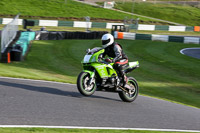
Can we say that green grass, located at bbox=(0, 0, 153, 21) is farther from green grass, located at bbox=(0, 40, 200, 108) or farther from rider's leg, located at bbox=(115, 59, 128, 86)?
rider's leg, located at bbox=(115, 59, 128, 86)

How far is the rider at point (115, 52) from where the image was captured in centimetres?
1003

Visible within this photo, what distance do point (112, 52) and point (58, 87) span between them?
2.18 m

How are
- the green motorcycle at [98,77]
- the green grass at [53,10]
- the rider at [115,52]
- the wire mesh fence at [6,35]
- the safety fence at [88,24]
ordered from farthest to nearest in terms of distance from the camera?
the green grass at [53,10] → the safety fence at [88,24] → the wire mesh fence at [6,35] → the rider at [115,52] → the green motorcycle at [98,77]

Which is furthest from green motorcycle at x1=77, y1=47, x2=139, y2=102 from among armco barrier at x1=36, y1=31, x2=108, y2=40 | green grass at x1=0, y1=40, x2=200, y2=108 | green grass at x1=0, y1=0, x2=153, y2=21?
green grass at x1=0, y1=0, x2=153, y2=21

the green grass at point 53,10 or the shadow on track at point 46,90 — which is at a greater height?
the green grass at point 53,10

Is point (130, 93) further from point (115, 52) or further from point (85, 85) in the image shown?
point (85, 85)

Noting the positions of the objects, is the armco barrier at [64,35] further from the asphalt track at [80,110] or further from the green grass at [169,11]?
the green grass at [169,11]

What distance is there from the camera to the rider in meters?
10.0

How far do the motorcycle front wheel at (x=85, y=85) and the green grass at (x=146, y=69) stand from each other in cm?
400

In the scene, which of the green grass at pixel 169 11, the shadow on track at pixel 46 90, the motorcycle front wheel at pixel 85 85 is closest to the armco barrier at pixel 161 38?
the shadow on track at pixel 46 90

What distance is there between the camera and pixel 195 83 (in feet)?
56.3

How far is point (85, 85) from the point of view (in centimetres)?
978

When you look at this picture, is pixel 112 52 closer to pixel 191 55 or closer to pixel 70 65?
pixel 70 65

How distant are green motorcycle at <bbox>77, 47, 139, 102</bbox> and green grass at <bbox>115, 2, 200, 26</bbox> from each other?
62.7m
